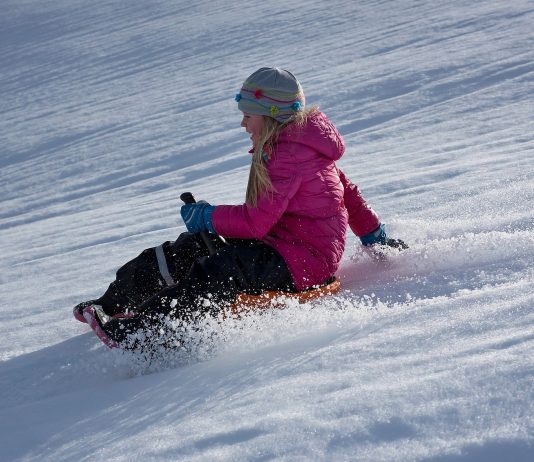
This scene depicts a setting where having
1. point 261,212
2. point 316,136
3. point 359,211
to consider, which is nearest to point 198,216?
point 261,212

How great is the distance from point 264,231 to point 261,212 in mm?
97

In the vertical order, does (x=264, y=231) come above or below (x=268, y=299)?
above

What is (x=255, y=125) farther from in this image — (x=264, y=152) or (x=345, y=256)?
(x=345, y=256)

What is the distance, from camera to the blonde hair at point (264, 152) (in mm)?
3473

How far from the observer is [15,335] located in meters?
A: 4.03

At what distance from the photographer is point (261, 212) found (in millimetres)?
3475

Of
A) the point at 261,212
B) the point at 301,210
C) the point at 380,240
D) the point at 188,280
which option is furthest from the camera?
the point at 380,240

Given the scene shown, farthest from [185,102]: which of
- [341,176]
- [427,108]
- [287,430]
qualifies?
[287,430]

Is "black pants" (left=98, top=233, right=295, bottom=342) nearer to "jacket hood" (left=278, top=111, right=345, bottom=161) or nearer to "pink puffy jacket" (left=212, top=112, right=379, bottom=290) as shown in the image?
"pink puffy jacket" (left=212, top=112, right=379, bottom=290)

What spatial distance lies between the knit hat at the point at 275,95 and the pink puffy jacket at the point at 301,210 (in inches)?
3.8

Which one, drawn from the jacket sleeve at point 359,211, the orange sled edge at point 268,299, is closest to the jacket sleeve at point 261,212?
the orange sled edge at point 268,299

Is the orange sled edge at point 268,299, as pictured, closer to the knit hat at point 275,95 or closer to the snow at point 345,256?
the snow at point 345,256

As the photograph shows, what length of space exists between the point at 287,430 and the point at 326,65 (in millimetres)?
10618

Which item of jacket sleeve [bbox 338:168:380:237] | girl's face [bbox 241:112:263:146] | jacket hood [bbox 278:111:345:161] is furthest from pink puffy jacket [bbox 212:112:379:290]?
jacket sleeve [bbox 338:168:380:237]
